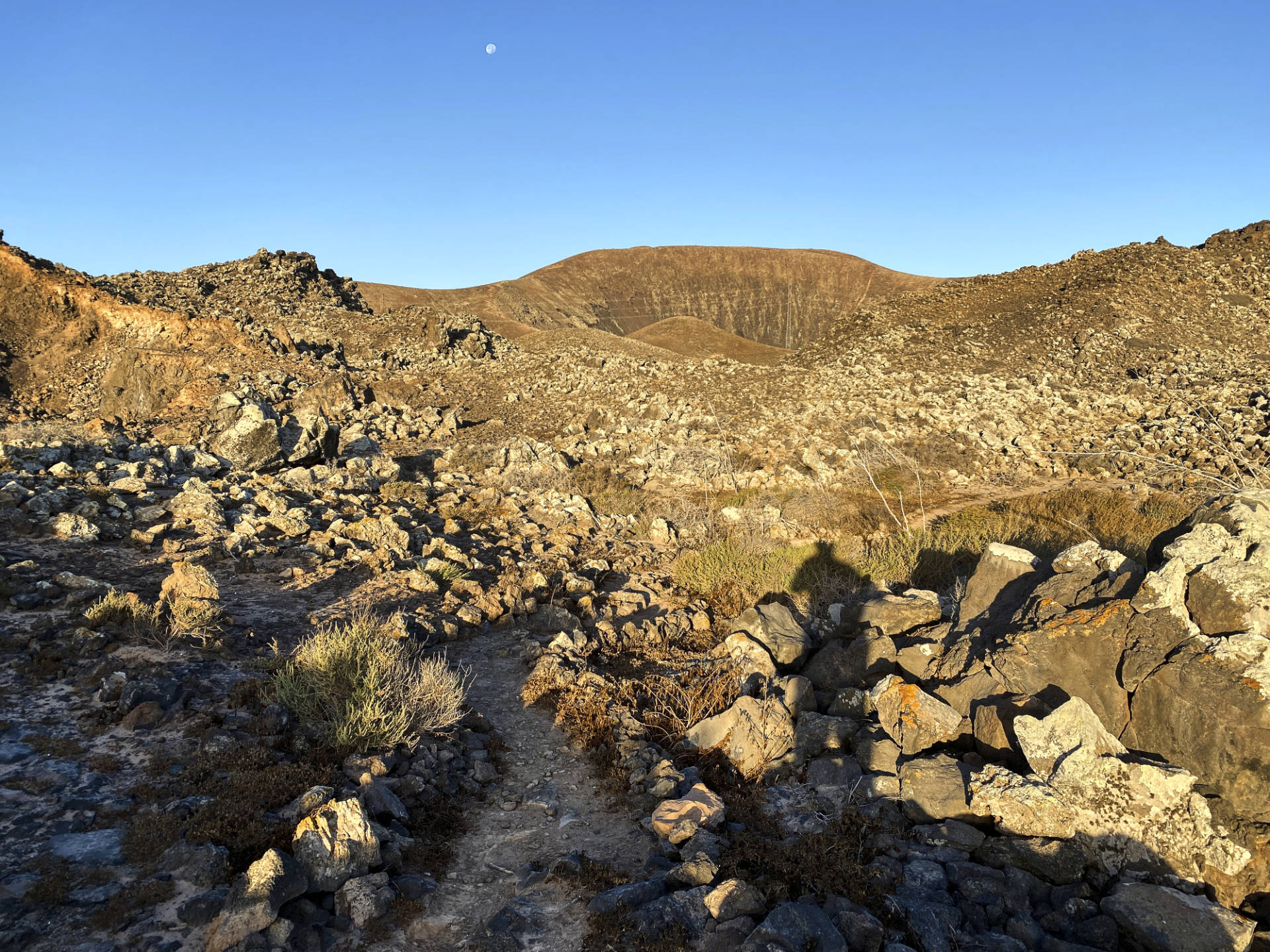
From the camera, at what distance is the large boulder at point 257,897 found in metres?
2.96

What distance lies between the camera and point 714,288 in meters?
70.0

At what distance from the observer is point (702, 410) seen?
1653 centimetres

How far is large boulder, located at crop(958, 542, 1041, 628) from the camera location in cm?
538

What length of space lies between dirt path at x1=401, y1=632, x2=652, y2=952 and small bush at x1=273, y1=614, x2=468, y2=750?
62cm

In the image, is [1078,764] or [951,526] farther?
[951,526]

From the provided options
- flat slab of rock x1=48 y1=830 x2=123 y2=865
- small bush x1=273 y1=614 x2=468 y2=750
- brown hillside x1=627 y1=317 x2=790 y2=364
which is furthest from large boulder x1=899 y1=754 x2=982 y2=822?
brown hillside x1=627 y1=317 x2=790 y2=364

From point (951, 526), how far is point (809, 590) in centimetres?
287

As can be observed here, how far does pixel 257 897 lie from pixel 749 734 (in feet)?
10.4

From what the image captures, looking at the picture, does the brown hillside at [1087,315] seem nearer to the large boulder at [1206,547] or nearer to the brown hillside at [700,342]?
the brown hillside at [700,342]

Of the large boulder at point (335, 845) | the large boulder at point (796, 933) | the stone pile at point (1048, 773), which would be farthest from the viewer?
the large boulder at point (335, 845)

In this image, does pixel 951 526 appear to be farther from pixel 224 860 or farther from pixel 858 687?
pixel 224 860

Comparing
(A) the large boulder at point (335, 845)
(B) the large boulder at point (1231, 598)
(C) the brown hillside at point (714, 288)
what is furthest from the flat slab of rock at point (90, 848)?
(C) the brown hillside at point (714, 288)

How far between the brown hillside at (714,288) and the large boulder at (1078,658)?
5817cm

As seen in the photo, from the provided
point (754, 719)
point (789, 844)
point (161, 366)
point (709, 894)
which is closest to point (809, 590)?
point (754, 719)
